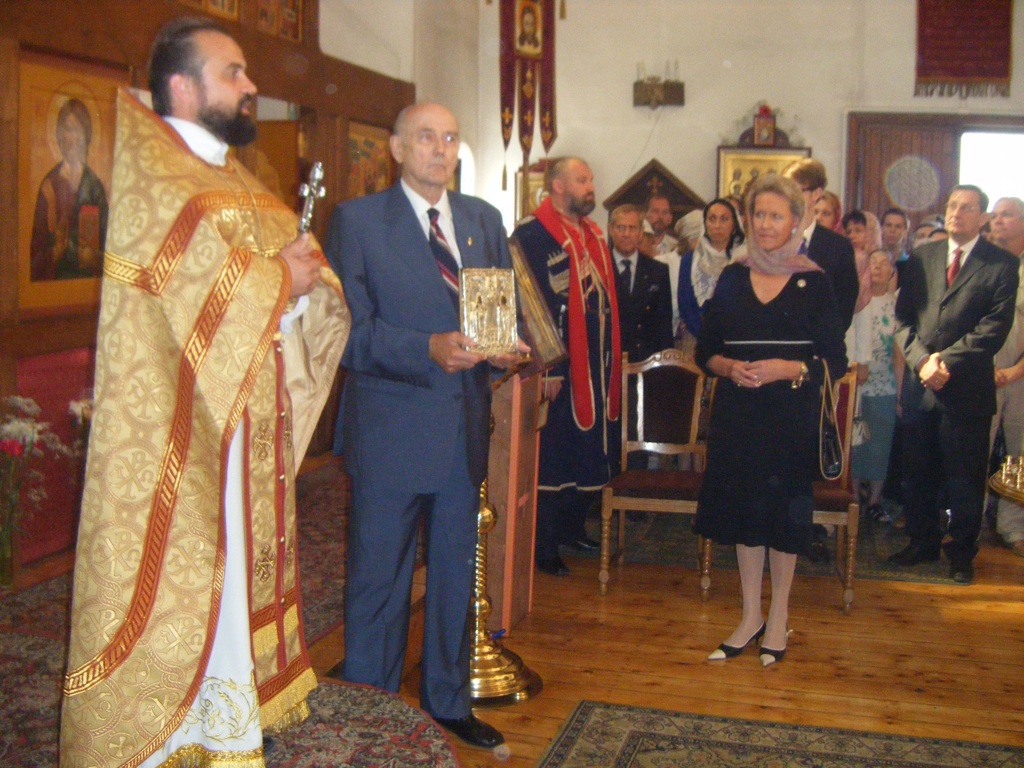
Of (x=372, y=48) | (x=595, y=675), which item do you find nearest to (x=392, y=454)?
(x=595, y=675)

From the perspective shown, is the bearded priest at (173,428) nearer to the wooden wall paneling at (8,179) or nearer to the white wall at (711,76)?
the wooden wall paneling at (8,179)

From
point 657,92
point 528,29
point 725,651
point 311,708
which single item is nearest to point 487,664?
point 311,708

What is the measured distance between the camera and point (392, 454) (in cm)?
278

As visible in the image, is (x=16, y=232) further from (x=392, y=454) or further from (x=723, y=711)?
(x=723, y=711)

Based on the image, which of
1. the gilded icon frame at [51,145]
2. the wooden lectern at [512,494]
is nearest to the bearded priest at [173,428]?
the wooden lectern at [512,494]

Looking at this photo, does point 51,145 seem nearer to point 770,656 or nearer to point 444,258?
point 444,258

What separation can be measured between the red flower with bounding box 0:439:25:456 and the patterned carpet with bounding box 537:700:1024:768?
8.18ft

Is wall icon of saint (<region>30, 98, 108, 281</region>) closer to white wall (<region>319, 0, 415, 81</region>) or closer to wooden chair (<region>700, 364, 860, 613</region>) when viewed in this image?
white wall (<region>319, 0, 415, 81</region>)

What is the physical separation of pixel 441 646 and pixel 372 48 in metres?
6.07

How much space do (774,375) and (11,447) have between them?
9.72 feet

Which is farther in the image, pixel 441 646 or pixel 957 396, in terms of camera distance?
pixel 957 396

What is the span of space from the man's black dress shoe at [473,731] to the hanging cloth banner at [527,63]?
531 cm

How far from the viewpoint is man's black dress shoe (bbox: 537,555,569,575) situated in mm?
4840

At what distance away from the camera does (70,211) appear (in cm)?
483
